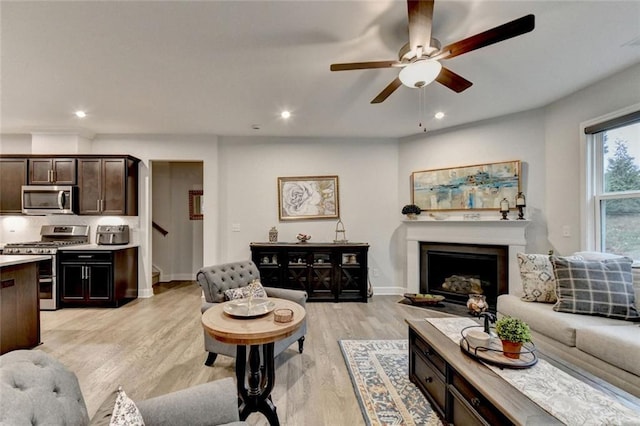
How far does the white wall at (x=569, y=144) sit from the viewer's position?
2.98 meters

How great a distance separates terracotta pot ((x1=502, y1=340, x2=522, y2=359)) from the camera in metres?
1.59

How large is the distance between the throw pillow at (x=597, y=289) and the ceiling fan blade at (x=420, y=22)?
7.47 feet

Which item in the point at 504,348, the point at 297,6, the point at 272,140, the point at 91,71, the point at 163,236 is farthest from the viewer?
the point at 163,236

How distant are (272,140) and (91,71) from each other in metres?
2.68

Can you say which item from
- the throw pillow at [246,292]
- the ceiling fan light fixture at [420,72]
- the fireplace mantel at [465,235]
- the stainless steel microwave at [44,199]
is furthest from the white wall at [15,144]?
the fireplace mantel at [465,235]

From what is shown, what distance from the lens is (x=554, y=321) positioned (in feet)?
7.72

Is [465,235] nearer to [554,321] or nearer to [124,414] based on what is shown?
[554,321]

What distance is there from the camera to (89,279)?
4.20 meters

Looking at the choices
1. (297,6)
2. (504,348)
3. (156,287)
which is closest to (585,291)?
(504,348)

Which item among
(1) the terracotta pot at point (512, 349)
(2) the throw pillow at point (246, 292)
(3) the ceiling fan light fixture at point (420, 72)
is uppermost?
(3) the ceiling fan light fixture at point (420, 72)

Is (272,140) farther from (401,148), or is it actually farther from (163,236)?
(163,236)

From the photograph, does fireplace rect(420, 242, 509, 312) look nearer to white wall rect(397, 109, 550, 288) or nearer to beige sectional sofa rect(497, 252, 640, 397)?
white wall rect(397, 109, 550, 288)

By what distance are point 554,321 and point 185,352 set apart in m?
3.32

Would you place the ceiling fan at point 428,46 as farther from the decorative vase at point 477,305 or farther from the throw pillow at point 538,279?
the throw pillow at point 538,279
